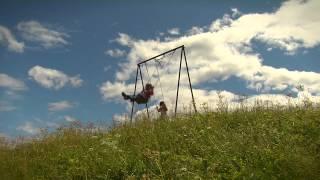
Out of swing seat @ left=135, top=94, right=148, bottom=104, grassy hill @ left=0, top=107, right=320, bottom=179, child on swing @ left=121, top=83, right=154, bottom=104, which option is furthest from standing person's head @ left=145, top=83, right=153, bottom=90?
grassy hill @ left=0, top=107, right=320, bottom=179

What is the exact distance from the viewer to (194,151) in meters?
10.1

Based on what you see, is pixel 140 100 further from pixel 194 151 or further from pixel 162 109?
pixel 194 151

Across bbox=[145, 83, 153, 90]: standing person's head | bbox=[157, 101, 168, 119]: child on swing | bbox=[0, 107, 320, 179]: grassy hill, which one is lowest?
bbox=[0, 107, 320, 179]: grassy hill

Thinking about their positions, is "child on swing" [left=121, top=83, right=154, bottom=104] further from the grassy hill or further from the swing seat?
the grassy hill

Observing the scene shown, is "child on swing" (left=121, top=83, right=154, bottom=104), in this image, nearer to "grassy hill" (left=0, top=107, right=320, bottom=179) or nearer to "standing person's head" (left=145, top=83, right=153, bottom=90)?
"standing person's head" (left=145, top=83, right=153, bottom=90)

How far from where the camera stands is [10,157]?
13867 mm

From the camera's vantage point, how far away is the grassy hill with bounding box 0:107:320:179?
27.9 ft

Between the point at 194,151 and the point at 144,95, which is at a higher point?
the point at 144,95

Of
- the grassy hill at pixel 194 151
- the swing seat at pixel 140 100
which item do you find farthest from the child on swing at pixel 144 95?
the grassy hill at pixel 194 151

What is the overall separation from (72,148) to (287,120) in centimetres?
554

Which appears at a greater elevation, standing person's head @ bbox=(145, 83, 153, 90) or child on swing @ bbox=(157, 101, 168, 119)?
standing person's head @ bbox=(145, 83, 153, 90)

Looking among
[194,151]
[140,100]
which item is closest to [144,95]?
[140,100]

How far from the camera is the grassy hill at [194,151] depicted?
27.9 ft

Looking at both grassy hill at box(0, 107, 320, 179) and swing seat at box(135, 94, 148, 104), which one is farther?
swing seat at box(135, 94, 148, 104)
